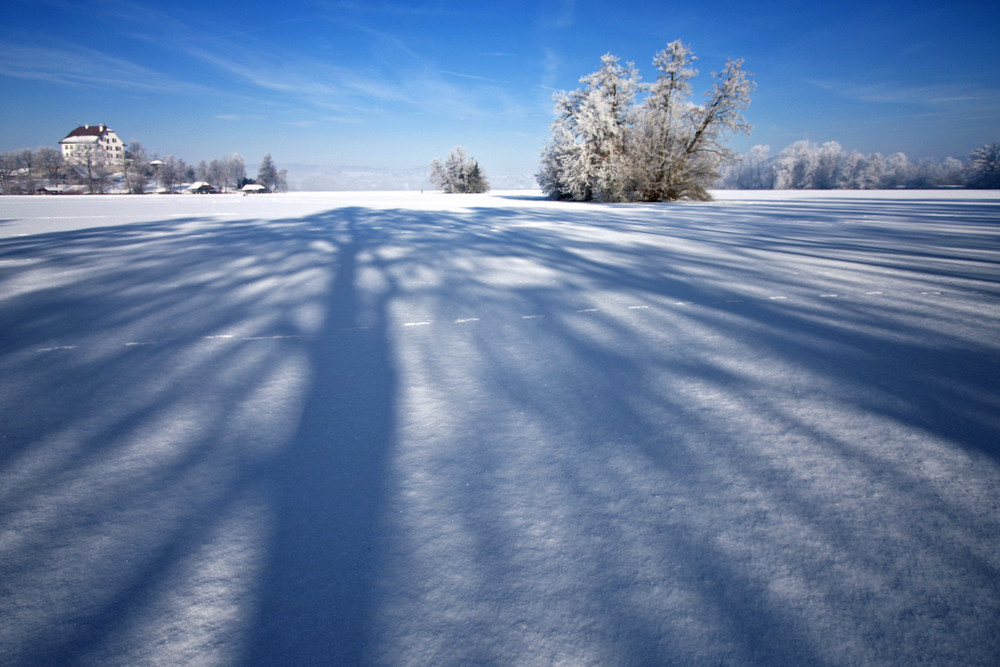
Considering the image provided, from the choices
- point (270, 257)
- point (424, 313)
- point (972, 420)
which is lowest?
point (972, 420)

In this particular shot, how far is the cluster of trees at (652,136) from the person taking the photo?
49.0ft

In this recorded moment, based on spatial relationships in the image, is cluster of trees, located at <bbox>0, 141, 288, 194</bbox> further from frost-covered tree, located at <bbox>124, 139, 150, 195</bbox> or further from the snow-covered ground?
the snow-covered ground

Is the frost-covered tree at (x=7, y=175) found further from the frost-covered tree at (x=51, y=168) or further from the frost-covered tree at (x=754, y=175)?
the frost-covered tree at (x=754, y=175)

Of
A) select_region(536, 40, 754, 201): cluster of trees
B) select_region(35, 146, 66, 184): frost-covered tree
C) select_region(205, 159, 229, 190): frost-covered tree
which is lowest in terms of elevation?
select_region(536, 40, 754, 201): cluster of trees

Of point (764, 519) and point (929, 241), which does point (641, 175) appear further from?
point (764, 519)

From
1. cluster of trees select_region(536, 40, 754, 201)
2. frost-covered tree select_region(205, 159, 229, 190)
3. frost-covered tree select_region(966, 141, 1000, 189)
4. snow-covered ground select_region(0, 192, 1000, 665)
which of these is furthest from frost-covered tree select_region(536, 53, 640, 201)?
frost-covered tree select_region(205, 159, 229, 190)

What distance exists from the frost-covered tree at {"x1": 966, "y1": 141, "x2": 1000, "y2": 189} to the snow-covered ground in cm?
4209

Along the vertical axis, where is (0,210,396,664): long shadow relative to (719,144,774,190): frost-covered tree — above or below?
below

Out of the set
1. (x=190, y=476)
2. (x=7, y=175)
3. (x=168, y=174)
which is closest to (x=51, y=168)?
(x=7, y=175)

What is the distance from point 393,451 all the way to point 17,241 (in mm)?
7299

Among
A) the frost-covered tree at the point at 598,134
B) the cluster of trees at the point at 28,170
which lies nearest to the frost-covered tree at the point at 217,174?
the cluster of trees at the point at 28,170

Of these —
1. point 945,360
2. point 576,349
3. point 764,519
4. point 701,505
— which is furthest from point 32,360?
point 945,360

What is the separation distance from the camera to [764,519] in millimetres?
895

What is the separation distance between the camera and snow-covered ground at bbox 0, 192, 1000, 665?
68cm
